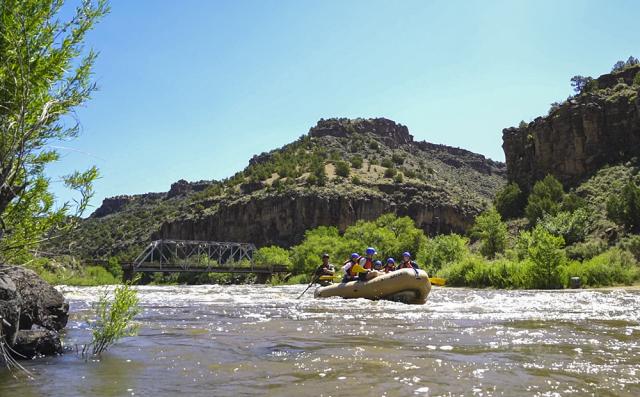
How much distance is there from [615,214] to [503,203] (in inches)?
1171

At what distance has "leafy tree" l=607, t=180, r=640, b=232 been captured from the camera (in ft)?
143

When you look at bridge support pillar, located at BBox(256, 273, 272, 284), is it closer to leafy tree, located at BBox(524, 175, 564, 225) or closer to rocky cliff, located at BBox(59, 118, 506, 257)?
leafy tree, located at BBox(524, 175, 564, 225)

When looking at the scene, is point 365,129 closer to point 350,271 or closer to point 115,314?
point 350,271

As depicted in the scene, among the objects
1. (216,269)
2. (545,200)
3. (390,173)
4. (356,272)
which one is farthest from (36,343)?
(390,173)

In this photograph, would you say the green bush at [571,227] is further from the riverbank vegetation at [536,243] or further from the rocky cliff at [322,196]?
the rocky cliff at [322,196]

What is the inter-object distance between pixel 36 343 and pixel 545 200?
60614mm

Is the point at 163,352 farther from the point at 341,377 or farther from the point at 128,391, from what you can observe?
the point at 341,377

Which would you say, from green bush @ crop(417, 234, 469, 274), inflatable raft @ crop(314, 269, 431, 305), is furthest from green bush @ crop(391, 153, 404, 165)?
inflatable raft @ crop(314, 269, 431, 305)

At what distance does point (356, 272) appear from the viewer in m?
19.9

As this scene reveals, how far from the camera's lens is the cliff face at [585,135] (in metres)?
70.1

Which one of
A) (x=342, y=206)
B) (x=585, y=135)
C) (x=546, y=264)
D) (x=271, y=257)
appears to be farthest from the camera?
(x=342, y=206)

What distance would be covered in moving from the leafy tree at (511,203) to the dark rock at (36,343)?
2842 inches

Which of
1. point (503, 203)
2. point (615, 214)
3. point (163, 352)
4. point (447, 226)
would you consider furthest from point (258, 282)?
point (163, 352)

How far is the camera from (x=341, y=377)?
20.2 ft
